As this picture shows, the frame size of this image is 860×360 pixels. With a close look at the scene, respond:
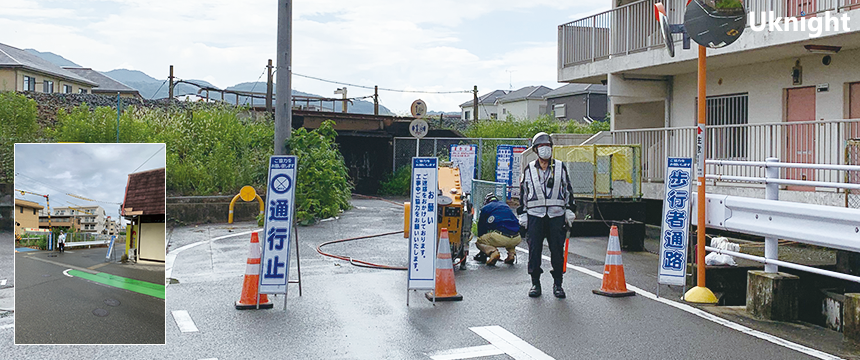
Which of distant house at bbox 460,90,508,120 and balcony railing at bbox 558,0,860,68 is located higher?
distant house at bbox 460,90,508,120

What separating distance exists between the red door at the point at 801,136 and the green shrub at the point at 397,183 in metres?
16.9

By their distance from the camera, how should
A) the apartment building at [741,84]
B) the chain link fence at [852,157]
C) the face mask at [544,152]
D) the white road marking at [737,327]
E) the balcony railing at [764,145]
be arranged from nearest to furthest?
the white road marking at [737,327], the face mask at [544,152], the chain link fence at [852,157], the balcony railing at [764,145], the apartment building at [741,84]

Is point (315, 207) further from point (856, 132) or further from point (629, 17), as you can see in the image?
point (856, 132)

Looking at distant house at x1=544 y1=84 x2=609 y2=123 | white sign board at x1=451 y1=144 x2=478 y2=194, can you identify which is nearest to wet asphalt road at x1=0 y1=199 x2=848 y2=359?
white sign board at x1=451 y1=144 x2=478 y2=194

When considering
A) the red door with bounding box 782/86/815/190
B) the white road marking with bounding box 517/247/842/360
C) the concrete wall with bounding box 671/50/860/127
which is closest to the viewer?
the white road marking with bounding box 517/247/842/360

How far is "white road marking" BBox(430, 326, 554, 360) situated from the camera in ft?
19.7

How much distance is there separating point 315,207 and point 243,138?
513 cm

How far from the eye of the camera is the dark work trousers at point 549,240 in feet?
28.1

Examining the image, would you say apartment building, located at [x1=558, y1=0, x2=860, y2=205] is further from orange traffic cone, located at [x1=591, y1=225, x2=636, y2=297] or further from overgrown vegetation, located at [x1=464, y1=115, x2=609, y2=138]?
overgrown vegetation, located at [x1=464, y1=115, x2=609, y2=138]

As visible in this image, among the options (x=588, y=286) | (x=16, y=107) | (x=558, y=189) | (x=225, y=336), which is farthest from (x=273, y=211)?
(x=16, y=107)

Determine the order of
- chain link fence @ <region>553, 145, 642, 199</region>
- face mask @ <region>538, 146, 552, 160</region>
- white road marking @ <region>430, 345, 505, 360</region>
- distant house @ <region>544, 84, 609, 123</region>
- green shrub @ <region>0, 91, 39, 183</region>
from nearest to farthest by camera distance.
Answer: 1. white road marking @ <region>430, 345, 505, 360</region>
2. face mask @ <region>538, 146, 552, 160</region>
3. chain link fence @ <region>553, 145, 642, 199</region>
4. green shrub @ <region>0, 91, 39, 183</region>
5. distant house @ <region>544, 84, 609, 123</region>

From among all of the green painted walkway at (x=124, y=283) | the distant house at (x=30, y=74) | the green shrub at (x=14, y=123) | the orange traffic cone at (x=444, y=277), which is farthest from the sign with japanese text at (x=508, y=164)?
the distant house at (x=30, y=74)

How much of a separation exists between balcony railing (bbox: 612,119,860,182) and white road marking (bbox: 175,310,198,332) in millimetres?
10047

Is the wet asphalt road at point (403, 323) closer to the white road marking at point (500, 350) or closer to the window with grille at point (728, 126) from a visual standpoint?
the white road marking at point (500, 350)
